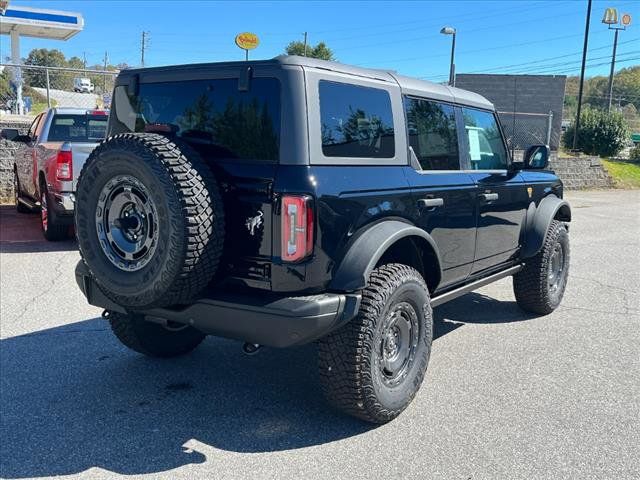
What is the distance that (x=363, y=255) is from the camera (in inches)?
126

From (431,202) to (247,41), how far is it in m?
12.4

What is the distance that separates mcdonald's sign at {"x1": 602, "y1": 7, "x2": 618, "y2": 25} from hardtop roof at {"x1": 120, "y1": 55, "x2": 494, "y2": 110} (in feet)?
122

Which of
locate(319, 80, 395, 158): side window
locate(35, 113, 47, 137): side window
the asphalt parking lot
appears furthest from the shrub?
locate(319, 80, 395, 158): side window

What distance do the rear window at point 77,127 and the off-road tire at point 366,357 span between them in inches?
265

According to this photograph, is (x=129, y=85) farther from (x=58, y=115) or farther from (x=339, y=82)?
(x=58, y=115)

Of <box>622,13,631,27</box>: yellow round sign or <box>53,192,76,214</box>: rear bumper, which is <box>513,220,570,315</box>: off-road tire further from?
<box>622,13,631,27</box>: yellow round sign

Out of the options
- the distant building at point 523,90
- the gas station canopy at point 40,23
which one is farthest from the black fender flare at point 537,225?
the gas station canopy at point 40,23

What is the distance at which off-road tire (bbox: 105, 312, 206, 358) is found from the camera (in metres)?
4.14

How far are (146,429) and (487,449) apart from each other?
187 cm

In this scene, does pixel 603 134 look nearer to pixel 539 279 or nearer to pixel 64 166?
pixel 539 279

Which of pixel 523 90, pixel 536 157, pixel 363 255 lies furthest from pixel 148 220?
pixel 523 90

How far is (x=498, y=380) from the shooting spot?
4164 mm

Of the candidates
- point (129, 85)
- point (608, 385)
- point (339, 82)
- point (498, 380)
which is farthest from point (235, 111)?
point (608, 385)

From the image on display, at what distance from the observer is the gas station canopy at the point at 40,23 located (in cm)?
3061
